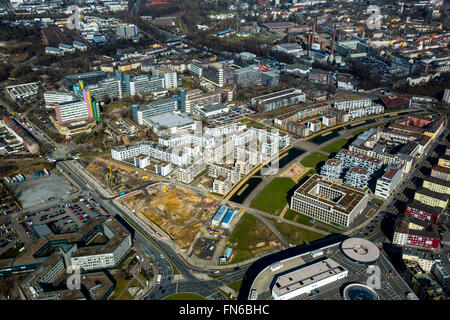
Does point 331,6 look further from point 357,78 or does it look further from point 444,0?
point 357,78

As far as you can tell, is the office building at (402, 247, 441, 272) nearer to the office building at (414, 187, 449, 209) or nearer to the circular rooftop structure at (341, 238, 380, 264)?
the circular rooftop structure at (341, 238, 380, 264)

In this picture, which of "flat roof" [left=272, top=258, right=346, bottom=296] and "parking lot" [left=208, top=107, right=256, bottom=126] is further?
"parking lot" [left=208, top=107, right=256, bottom=126]

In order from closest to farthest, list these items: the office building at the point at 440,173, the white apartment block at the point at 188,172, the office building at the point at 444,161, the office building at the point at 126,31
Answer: the office building at the point at 440,173
the white apartment block at the point at 188,172
the office building at the point at 444,161
the office building at the point at 126,31

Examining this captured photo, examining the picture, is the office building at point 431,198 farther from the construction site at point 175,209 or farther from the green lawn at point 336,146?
the construction site at point 175,209

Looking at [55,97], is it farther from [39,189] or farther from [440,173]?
[440,173]

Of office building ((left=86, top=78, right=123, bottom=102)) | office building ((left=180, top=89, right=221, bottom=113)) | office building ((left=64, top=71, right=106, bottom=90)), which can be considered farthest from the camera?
office building ((left=64, top=71, right=106, bottom=90))

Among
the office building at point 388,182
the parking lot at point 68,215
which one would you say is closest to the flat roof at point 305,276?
the office building at point 388,182

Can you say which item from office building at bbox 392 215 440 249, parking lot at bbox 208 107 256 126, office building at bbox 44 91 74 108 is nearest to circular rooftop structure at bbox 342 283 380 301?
office building at bbox 392 215 440 249
